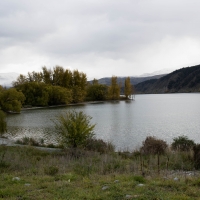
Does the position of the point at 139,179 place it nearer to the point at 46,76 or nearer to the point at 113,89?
the point at 46,76

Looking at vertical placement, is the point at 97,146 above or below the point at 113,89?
below

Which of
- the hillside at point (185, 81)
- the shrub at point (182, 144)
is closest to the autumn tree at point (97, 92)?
the hillside at point (185, 81)

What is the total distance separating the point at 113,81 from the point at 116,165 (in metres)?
97.5

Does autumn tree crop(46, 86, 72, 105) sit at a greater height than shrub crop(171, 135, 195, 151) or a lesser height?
greater

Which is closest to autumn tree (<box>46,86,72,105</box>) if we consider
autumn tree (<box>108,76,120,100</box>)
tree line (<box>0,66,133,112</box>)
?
tree line (<box>0,66,133,112</box>)

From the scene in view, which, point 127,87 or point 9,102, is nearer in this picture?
point 9,102

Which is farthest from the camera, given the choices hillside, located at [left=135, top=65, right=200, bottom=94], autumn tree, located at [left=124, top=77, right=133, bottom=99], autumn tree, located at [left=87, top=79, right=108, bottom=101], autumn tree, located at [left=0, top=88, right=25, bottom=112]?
hillside, located at [left=135, top=65, right=200, bottom=94]

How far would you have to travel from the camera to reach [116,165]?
875 cm

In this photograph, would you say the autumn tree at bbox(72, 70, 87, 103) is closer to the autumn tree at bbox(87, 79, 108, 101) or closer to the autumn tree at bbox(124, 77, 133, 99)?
the autumn tree at bbox(87, 79, 108, 101)

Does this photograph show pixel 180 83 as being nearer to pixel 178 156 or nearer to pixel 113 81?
pixel 113 81

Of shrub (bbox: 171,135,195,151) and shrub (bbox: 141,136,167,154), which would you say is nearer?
shrub (bbox: 141,136,167,154)

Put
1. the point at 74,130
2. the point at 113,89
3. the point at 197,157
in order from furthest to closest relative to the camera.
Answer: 1. the point at 113,89
2. the point at 74,130
3. the point at 197,157

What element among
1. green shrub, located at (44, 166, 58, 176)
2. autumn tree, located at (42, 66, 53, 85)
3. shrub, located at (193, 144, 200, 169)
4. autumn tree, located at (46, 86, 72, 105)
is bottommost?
shrub, located at (193, 144, 200, 169)

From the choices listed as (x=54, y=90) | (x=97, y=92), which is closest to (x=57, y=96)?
(x=54, y=90)
